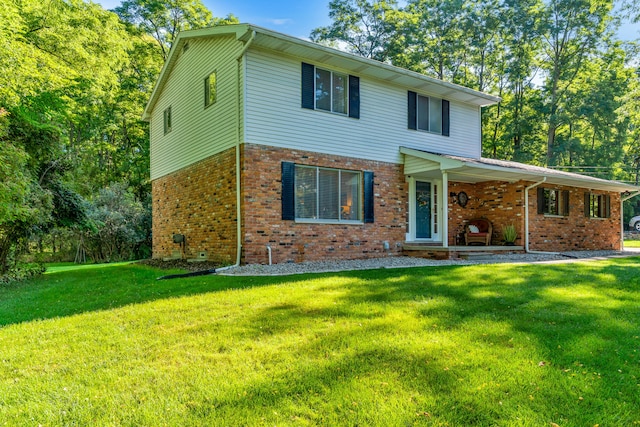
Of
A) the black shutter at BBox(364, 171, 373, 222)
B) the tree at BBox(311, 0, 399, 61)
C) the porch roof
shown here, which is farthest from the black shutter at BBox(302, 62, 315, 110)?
the tree at BBox(311, 0, 399, 61)

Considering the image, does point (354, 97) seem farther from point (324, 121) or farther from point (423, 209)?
point (423, 209)

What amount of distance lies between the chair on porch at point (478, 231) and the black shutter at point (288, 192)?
647cm

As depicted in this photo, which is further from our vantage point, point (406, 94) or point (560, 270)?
point (406, 94)

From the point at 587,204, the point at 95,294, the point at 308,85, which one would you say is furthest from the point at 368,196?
the point at 587,204

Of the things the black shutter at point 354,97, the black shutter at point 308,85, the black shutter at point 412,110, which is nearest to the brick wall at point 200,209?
the black shutter at point 308,85

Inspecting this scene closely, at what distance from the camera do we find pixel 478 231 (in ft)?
43.0

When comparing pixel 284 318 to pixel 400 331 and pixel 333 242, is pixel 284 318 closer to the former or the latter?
pixel 400 331

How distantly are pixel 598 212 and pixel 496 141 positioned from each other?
1229 cm

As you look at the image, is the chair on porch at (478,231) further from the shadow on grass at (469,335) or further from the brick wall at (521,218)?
the shadow on grass at (469,335)

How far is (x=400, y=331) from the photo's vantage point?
12.4 ft

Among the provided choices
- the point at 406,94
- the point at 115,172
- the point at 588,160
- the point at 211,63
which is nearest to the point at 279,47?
the point at 211,63

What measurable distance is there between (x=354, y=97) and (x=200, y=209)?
5334mm

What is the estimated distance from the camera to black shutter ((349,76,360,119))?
1061cm

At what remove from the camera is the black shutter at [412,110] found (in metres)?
11.9
